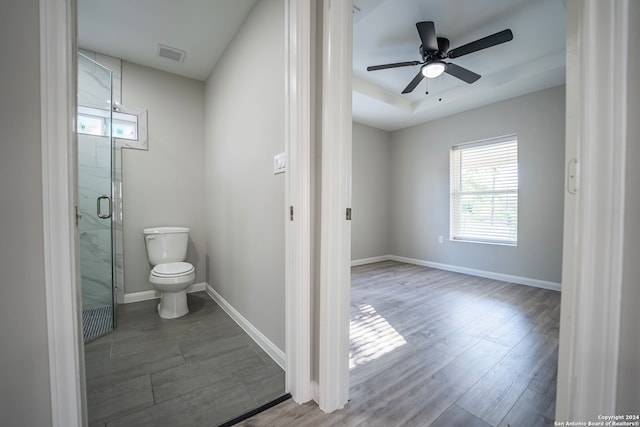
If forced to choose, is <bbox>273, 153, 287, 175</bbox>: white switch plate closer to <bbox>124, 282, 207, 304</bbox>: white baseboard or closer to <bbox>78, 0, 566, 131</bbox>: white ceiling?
<bbox>78, 0, 566, 131</bbox>: white ceiling

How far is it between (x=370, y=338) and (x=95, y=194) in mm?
2529

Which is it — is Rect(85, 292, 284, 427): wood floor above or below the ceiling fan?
below

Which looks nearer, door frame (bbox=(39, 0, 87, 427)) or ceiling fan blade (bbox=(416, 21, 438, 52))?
door frame (bbox=(39, 0, 87, 427))

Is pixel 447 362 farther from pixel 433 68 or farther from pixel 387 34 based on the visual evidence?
pixel 387 34

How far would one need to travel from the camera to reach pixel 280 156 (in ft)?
4.72

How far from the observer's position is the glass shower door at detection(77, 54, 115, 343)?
6.48 ft

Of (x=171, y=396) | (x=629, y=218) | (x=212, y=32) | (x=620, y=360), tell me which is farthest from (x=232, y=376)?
(x=212, y=32)

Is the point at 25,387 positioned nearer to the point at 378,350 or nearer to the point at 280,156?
the point at 280,156

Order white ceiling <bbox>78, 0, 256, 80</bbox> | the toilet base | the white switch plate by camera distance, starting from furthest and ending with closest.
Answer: the toilet base < white ceiling <bbox>78, 0, 256, 80</bbox> < the white switch plate

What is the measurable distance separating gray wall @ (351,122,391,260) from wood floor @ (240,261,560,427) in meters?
1.61

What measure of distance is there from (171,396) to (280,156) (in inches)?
54.6

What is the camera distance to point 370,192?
454 cm

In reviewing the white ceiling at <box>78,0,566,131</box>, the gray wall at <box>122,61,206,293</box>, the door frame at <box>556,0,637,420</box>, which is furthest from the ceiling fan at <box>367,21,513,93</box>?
the gray wall at <box>122,61,206,293</box>

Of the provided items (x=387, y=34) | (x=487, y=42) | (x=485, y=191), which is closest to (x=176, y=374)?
(x=387, y=34)
